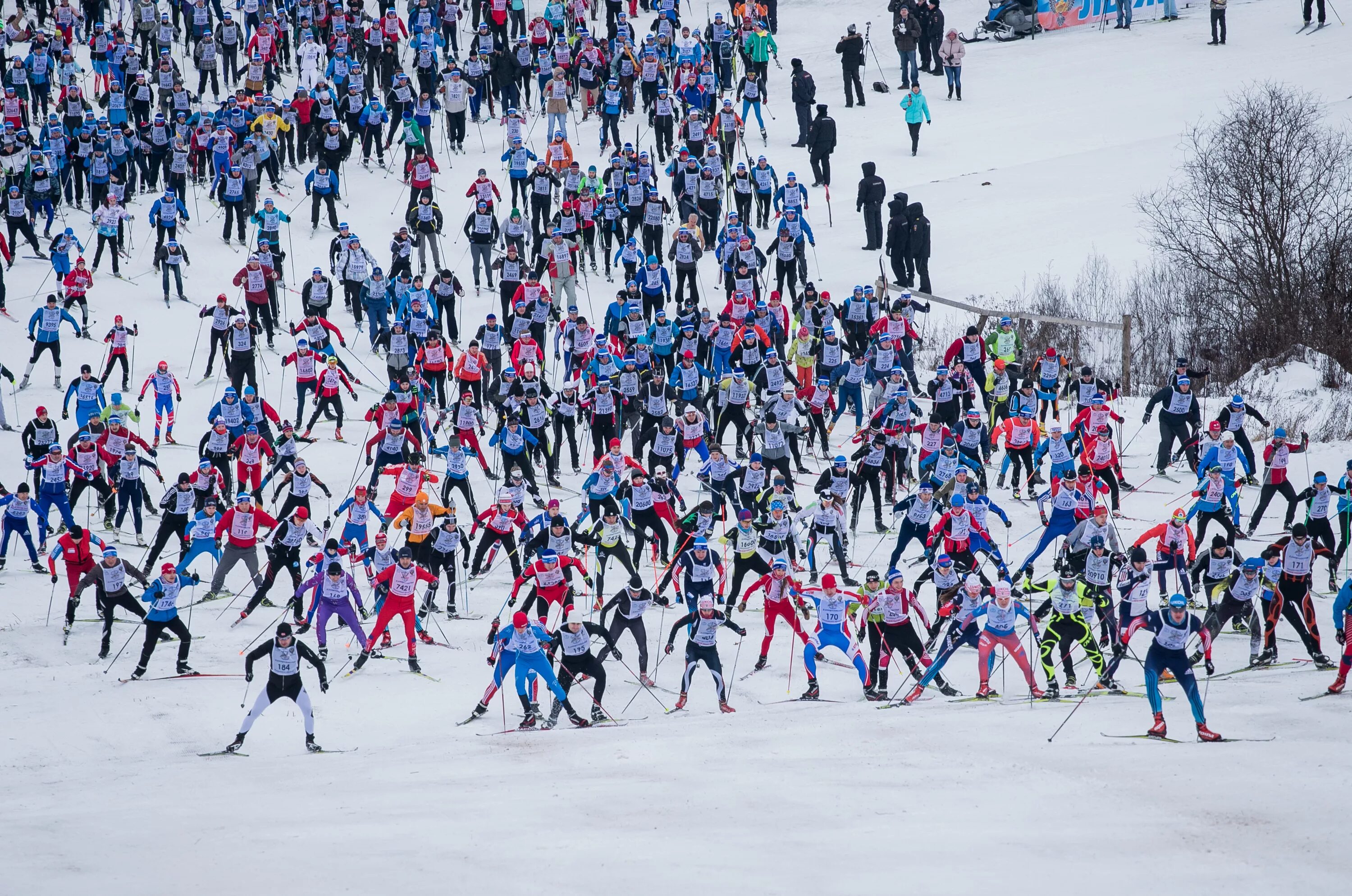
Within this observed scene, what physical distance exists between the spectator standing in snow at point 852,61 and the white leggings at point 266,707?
21.1 metres

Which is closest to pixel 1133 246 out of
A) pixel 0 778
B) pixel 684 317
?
pixel 684 317

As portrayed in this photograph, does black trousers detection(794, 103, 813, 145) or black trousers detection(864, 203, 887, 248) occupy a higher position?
black trousers detection(794, 103, 813, 145)

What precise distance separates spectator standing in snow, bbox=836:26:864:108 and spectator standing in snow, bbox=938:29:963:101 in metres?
1.81

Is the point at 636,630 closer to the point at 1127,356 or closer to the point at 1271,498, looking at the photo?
the point at 1271,498

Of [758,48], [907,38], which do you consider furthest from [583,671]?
[907,38]

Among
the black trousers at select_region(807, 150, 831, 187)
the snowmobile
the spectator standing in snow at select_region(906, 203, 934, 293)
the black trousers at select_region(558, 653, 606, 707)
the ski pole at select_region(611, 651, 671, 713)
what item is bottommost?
the ski pole at select_region(611, 651, 671, 713)

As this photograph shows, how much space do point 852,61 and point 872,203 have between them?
21.6 feet

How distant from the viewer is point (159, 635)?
1542 cm

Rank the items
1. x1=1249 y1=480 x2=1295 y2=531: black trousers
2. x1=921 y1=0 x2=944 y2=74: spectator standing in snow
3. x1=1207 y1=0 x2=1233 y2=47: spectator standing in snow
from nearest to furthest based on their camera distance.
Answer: x1=1249 y1=480 x2=1295 y2=531: black trousers, x1=921 y1=0 x2=944 y2=74: spectator standing in snow, x1=1207 y1=0 x2=1233 y2=47: spectator standing in snow

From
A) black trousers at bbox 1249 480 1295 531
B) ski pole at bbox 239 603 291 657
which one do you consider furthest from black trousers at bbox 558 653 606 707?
black trousers at bbox 1249 480 1295 531

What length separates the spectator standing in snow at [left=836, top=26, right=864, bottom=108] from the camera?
31.0 meters

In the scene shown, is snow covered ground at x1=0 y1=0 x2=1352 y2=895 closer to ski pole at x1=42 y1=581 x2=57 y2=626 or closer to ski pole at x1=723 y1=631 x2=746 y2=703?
ski pole at x1=723 y1=631 x2=746 y2=703

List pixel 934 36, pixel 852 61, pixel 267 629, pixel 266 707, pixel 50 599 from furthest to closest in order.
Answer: pixel 934 36 → pixel 852 61 → pixel 50 599 → pixel 267 629 → pixel 266 707

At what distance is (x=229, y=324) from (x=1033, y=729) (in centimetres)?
1353
